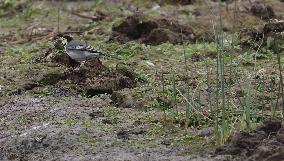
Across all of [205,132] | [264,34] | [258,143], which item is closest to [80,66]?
[264,34]

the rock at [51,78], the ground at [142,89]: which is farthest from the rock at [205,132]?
the rock at [51,78]

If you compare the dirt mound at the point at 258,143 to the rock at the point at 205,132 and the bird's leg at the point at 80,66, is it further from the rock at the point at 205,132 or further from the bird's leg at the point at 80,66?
the bird's leg at the point at 80,66

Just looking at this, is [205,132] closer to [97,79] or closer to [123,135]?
[123,135]

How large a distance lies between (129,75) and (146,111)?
3.60ft

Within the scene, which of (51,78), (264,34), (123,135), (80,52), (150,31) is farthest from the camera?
(150,31)

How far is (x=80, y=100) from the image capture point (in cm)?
686

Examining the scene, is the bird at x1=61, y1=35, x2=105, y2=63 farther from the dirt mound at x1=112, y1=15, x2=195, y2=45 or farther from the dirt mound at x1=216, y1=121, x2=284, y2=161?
the dirt mound at x1=216, y1=121, x2=284, y2=161

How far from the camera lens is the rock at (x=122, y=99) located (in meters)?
6.58

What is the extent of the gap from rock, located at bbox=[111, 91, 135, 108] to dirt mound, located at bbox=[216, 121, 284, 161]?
172cm

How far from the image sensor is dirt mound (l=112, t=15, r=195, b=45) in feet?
31.0

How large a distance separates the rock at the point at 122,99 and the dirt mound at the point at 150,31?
8.92 feet

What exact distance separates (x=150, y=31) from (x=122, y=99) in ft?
10.1

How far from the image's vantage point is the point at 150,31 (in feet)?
31.5

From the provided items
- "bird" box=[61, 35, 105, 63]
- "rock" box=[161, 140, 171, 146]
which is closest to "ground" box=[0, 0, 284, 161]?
"rock" box=[161, 140, 171, 146]
